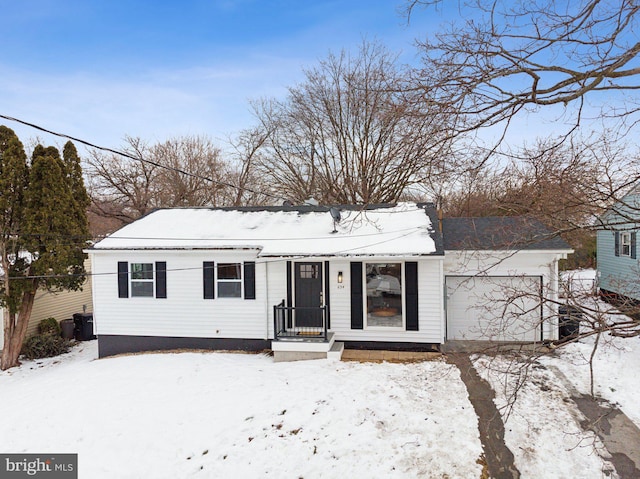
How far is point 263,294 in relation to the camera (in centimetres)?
1041


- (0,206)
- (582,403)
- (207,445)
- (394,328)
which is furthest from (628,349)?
(0,206)

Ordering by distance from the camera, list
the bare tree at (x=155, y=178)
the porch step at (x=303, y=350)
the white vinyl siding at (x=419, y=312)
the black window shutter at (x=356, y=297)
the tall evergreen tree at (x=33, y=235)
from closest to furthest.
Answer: the porch step at (x=303, y=350)
the white vinyl siding at (x=419, y=312)
the black window shutter at (x=356, y=297)
the tall evergreen tree at (x=33, y=235)
the bare tree at (x=155, y=178)

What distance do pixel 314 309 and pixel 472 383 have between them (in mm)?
4020

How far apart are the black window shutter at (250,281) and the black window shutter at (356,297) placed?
2605 millimetres

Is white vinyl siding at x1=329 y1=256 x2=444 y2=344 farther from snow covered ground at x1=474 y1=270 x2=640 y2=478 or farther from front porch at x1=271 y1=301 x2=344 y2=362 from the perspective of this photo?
snow covered ground at x1=474 y1=270 x2=640 y2=478

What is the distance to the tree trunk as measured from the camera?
1243 centimetres

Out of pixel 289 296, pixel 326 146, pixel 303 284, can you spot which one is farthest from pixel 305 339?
pixel 326 146

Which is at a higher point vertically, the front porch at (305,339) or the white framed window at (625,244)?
the white framed window at (625,244)

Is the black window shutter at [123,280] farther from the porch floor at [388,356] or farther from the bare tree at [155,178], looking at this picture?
the bare tree at [155,178]

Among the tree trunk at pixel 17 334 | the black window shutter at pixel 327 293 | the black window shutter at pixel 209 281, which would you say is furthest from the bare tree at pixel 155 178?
the black window shutter at pixel 327 293

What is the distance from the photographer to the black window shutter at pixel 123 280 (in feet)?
36.1

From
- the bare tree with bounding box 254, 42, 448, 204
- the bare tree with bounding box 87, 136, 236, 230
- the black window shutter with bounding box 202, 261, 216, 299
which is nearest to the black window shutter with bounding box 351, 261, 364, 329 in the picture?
the black window shutter with bounding box 202, 261, 216, 299

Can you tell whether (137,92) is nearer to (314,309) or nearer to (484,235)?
(314,309)

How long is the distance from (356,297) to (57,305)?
12.6 meters
